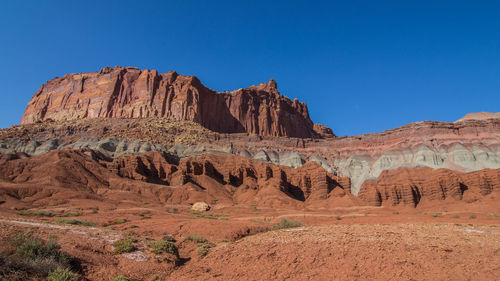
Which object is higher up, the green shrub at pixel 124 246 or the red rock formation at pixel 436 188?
the red rock formation at pixel 436 188

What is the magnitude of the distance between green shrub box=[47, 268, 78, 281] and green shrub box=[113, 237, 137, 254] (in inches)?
121

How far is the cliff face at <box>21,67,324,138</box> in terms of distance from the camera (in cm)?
10575

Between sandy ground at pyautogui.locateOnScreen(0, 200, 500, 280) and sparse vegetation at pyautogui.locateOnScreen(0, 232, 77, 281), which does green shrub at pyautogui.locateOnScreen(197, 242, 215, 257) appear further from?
sparse vegetation at pyautogui.locateOnScreen(0, 232, 77, 281)

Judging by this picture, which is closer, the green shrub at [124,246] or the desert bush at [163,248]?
the green shrub at [124,246]

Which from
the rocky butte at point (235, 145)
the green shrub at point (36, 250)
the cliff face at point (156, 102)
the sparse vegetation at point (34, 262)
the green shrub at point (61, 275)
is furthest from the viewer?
the cliff face at point (156, 102)

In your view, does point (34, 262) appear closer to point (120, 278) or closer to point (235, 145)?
point (120, 278)

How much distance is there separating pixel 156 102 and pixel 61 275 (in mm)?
101841

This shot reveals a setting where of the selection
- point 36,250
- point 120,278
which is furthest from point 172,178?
point 120,278

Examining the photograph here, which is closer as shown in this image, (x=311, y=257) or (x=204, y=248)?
(x=311, y=257)

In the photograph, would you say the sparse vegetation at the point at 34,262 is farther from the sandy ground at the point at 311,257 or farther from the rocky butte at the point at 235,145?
the rocky butte at the point at 235,145

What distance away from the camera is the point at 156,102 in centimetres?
10494

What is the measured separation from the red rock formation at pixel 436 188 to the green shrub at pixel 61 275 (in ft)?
156

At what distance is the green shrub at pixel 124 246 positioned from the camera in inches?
454

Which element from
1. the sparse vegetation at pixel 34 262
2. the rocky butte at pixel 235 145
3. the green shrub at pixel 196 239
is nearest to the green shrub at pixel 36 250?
the sparse vegetation at pixel 34 262
